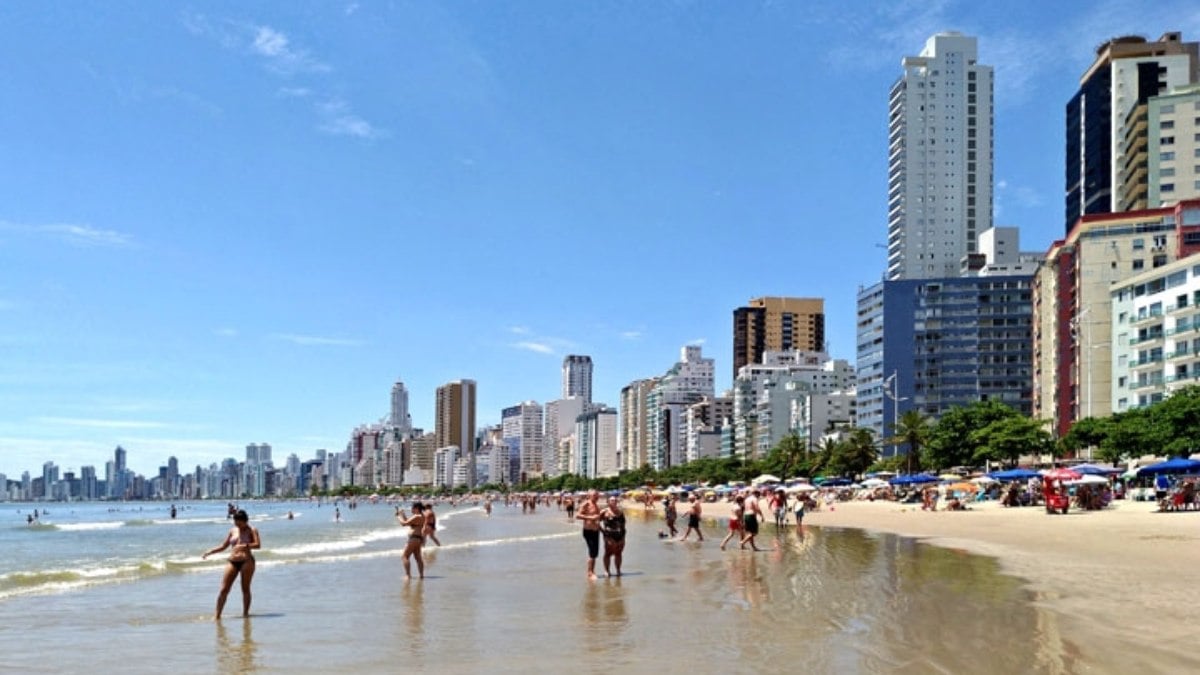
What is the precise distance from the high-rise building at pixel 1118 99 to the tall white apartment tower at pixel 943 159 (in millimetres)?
17657

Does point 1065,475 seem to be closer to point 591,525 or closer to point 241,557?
point 591,525

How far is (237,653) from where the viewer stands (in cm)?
1284

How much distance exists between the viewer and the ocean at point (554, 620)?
→ 11.7 meters

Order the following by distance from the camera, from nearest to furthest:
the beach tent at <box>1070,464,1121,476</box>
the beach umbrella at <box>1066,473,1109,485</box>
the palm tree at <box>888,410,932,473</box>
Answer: the beach umbrella at <box>1066,473,1109,485</box> → the beach tent at <box>1070,464,1121,476</box> → the palm tree at <box>888,410,932,473</box>

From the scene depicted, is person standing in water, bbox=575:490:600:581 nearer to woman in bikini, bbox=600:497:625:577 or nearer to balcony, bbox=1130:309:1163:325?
woman in bikini, bbox=600:497:625:577

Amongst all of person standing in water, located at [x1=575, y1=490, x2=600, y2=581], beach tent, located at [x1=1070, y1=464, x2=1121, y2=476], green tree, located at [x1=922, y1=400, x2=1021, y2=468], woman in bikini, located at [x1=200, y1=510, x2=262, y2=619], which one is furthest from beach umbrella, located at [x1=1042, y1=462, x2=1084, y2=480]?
woman in bikini, located at [x1=200, y1=510, x2=262, y2=619]

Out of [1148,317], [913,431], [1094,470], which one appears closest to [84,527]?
[913,431]

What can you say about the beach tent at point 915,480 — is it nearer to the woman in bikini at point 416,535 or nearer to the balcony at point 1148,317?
the balcony at point 1148,317

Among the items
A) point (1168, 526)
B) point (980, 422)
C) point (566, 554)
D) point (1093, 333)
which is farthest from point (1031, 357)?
point (566, 554)

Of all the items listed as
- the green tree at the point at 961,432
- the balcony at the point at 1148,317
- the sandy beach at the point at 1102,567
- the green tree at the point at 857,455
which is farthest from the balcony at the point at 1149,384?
the sandy beach at the point at 1102,567

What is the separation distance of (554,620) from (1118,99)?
159699 mm

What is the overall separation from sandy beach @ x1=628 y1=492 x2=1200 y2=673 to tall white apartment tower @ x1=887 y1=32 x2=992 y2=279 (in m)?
130

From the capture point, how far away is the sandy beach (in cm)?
1173

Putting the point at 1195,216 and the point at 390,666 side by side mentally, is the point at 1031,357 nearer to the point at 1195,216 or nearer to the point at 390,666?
the point at 1195,216
